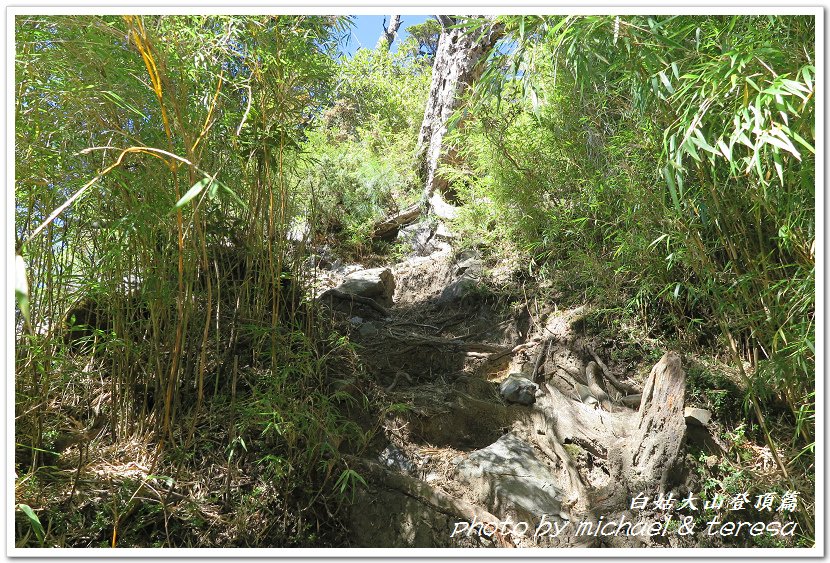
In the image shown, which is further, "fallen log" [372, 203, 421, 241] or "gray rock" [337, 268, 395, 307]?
"fallen log" [372, 203, 421, 241]

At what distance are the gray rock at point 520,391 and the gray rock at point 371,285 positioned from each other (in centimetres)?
146

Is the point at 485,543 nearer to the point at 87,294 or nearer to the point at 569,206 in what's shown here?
the point at 87,294

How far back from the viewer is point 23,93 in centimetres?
171

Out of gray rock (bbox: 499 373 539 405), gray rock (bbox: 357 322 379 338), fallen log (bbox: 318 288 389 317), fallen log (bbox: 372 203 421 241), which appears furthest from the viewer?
fallen log (bbox: 372 203 421 241)

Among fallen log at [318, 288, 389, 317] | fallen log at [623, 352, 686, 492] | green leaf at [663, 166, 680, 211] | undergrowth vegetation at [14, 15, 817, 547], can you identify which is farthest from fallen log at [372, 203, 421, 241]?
green leaf at [663, 166, 680, 211]

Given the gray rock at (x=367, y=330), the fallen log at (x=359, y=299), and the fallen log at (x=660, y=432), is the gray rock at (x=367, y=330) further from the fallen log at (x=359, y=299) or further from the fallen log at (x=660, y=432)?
the fallen log at (x=660, y=432)

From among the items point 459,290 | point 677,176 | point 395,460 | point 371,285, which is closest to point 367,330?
point 371,285

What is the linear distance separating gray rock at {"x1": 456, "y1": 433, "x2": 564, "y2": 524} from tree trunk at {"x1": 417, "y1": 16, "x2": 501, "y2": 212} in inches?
135

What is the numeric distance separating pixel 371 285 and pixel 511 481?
2137mm

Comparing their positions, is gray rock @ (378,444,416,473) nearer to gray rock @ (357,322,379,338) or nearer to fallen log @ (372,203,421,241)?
gray rock @ (357,322,379,338)

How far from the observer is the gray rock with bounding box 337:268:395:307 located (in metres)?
4.11

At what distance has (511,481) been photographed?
2328 millimetres

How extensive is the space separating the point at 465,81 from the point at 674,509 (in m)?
4.52

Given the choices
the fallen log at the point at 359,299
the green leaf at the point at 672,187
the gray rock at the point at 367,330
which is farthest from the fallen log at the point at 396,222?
the green leaf at the point at 672,187
